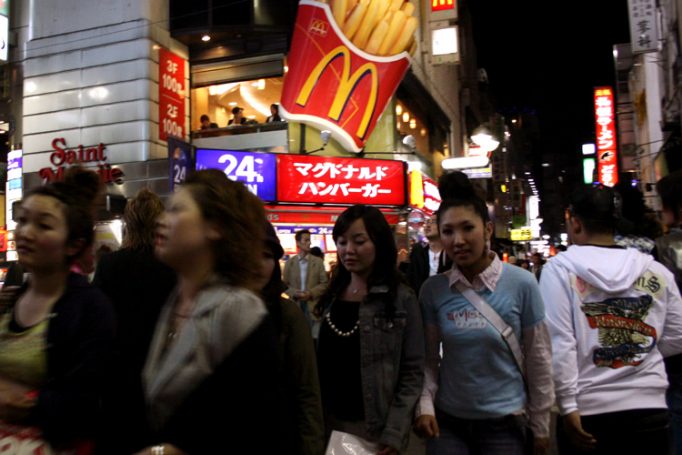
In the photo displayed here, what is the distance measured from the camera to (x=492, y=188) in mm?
41938

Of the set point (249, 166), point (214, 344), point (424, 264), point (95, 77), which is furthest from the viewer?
point (95, 77)

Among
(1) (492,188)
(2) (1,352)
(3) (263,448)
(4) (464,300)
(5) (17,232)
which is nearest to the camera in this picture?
(3) (263,448)

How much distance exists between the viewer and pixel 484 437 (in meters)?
2.94

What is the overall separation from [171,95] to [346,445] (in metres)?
13.0

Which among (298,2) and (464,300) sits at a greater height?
(298,2)

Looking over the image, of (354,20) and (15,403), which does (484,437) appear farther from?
(354,20)

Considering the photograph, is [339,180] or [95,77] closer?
[95,77]

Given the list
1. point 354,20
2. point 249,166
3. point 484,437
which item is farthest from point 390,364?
point 354,20

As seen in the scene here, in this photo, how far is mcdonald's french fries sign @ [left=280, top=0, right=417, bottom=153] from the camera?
14133mm

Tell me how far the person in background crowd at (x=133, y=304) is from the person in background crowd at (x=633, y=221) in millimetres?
2875

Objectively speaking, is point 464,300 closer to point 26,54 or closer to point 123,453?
point 123,453

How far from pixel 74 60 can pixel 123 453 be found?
570 inches

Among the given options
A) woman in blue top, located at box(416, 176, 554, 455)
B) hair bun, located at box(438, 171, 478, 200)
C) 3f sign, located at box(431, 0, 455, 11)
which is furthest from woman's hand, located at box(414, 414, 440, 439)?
3f sign, located at box(431, 0, 455, 11)

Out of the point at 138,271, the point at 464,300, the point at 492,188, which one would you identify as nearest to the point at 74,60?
the point at 138,271
